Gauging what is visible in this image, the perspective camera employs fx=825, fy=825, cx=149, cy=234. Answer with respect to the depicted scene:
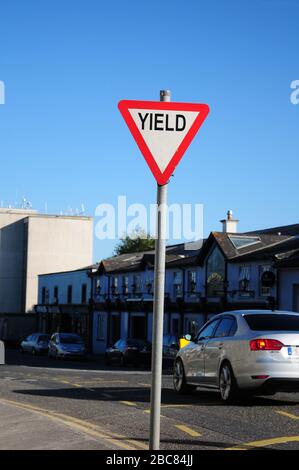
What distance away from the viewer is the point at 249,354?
42.3ft

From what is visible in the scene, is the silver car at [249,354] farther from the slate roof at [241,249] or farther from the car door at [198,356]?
the slate roof at [241,249]

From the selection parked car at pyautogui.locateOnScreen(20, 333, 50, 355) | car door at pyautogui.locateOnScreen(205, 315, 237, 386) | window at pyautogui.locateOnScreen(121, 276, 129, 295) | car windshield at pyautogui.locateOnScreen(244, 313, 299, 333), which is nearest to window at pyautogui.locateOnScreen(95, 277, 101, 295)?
window at pyautogui.locateOnScreen(121, 276, 129, 295)

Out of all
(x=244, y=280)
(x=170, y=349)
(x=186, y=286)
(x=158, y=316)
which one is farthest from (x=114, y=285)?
(x=158, y=316)

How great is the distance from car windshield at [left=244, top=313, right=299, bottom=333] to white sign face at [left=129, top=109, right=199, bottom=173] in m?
7.48

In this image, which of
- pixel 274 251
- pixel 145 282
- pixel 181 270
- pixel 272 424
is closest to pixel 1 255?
pixel 145 282

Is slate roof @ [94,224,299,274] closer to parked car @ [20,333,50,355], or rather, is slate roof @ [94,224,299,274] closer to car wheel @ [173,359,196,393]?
parked car @ [20,333,50,355]

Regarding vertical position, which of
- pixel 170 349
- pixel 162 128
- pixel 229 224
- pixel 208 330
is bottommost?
pixel 170 349

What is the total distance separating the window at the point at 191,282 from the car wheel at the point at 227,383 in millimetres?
33419

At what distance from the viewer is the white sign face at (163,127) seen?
624 centimetres

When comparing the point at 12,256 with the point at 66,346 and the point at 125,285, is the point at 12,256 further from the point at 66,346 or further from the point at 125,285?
the point at 66,346

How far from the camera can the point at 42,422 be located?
10727mm

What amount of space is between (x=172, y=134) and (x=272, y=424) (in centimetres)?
589

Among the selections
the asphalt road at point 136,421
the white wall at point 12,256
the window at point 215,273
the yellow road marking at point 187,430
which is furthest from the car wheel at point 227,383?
the white wall at point 12,256

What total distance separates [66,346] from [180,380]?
31596 mm
